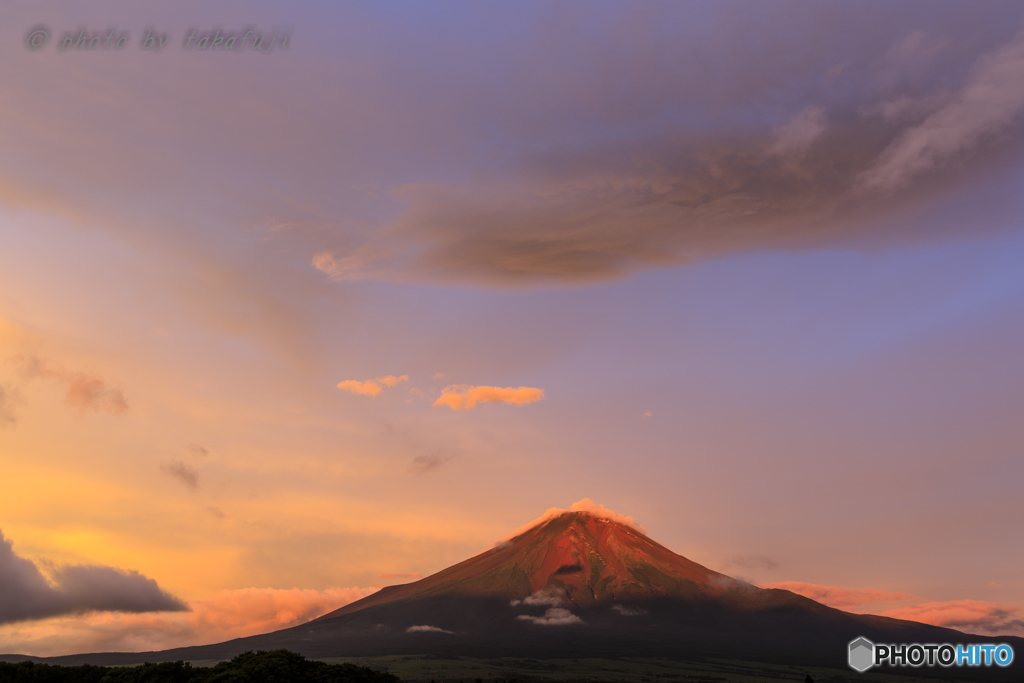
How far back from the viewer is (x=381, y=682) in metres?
72.6

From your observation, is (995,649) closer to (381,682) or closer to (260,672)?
(381,682)

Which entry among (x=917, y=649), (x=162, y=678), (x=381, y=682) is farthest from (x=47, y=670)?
(x=917, y=649)

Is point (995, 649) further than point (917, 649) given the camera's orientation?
No

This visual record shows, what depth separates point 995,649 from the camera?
71.6m

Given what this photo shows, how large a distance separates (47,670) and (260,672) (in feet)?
112

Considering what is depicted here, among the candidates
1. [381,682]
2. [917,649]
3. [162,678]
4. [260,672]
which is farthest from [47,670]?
[917,649]

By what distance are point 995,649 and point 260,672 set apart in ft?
222

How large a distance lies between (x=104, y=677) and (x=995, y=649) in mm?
87024

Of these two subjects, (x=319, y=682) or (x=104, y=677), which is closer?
(x=319, y=682)

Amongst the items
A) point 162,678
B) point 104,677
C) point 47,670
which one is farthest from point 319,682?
point 47,670

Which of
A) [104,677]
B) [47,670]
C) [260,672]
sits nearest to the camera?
[260,672]

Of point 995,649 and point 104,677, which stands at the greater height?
point 995,649

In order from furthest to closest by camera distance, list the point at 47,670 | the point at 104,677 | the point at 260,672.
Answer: the point at 47,670, the point at 104,677, the point at 260,672

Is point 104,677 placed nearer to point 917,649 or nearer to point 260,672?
point 260,672
